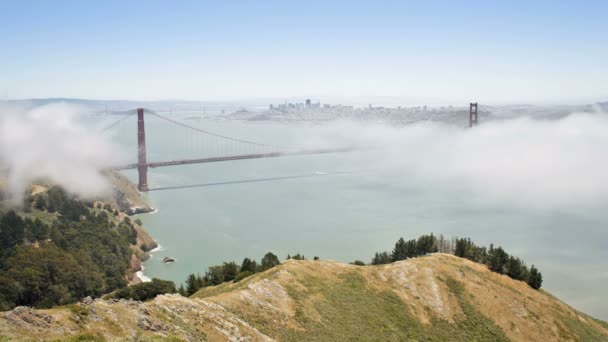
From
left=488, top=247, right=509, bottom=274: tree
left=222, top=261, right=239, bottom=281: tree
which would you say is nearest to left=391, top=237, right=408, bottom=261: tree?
left=488, top=247, right=509, bottom=274: tree

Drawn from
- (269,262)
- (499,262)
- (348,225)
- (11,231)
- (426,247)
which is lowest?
(348,225)

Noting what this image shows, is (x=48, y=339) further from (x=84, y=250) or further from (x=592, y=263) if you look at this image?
(x=592, y=263)

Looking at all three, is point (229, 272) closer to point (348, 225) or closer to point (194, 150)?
point (348, 225)

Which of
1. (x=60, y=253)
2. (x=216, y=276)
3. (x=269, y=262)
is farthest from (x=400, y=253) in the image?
(x=60, y=253)

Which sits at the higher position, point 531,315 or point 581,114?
point 581,114

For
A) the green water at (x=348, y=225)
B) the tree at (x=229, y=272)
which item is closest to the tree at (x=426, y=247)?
the green water at (x=348, y=225)

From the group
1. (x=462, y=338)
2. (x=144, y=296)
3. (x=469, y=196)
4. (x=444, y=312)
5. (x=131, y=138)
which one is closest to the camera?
(x=462, y=338)

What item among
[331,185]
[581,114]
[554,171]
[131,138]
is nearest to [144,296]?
[331,185]
